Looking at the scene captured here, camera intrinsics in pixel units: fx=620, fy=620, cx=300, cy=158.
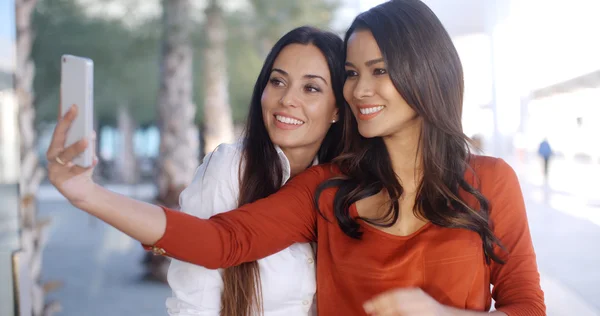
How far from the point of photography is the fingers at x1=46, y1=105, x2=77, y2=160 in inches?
37.6

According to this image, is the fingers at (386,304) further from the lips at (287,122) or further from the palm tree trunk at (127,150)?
the palm tree trunk at (127,150)

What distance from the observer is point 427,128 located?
1.53 metres

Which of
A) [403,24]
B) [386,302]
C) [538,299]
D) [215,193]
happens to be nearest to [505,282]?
[538,299]

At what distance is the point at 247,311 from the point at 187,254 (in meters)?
0.40

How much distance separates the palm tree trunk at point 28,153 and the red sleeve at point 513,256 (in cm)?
235

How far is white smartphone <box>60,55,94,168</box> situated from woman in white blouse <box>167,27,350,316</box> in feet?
2.22

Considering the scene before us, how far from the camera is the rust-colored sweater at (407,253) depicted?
1.37 meters

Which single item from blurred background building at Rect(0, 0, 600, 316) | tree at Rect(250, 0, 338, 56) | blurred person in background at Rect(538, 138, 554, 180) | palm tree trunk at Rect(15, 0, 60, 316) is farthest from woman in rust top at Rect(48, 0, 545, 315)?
tree at Rect(250, 0, 338, 56)

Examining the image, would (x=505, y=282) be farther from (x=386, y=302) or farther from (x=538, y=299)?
(x=386, y=302)

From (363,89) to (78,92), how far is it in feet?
2.30

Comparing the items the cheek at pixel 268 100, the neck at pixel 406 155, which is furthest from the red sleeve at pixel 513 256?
the cheek at pixel 268 100

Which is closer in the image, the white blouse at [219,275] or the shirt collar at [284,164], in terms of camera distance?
the white blouse at [219,275]

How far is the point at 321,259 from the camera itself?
61.6 inches

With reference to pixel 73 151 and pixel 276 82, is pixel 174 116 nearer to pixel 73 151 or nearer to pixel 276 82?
pixel 276 82
